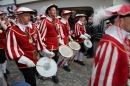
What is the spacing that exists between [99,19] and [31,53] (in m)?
1.69

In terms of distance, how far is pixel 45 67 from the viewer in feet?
10.3

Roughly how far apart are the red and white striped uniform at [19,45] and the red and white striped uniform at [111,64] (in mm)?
1627

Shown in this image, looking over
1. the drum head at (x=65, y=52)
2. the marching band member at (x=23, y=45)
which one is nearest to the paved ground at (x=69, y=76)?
the drum head at (x=65, y=52)

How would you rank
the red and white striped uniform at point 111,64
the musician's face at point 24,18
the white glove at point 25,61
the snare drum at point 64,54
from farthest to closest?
1. the snare drum at point 64,54
2. the musician's face at point 24,18
3. the white glove at point 25,61
4. the red and white striped uniform at point 111,64

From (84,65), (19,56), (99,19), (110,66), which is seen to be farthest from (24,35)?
(84,65)

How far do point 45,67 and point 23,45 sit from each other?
55cm

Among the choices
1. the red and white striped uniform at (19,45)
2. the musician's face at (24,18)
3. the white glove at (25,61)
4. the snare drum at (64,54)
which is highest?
the musician's face at (24,18)

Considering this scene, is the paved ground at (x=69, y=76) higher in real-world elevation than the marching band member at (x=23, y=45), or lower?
lower

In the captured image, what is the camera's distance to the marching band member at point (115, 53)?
5.21ft

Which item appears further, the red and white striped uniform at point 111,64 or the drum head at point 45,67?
the drum head at point 45,67

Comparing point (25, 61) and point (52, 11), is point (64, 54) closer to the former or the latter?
point (52, 11)

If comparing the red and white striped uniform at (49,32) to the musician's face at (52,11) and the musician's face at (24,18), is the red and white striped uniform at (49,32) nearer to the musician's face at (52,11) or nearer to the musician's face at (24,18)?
the musician's face at (52,11)

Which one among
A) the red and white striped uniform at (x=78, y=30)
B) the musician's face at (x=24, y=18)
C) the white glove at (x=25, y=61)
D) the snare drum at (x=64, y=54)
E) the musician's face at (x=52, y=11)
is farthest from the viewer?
the red and white striped uniform at (x=78, y=30)

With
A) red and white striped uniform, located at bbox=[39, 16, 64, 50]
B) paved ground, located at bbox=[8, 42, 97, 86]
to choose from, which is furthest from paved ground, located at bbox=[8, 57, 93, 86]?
red and white striped uniform, located at bbox=[39, 16, 64, 50]
